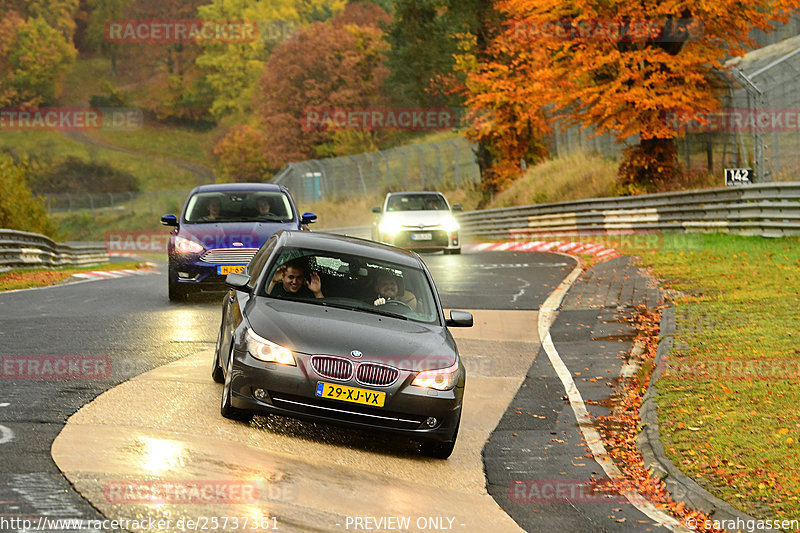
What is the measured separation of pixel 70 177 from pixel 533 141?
74988 millimetres

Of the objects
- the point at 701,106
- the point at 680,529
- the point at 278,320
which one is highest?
the point at 701,106

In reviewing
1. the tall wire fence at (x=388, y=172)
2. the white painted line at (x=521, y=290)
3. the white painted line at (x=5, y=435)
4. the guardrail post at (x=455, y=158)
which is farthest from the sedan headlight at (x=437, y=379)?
the guardrail post at (x=455, y=158)

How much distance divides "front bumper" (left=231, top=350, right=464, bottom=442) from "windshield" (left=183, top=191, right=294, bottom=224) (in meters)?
9.30

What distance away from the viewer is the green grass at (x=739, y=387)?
26.2ft

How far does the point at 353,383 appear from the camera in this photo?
8.42 metres

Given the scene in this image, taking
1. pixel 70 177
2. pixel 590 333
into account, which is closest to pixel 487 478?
pixel 590 333

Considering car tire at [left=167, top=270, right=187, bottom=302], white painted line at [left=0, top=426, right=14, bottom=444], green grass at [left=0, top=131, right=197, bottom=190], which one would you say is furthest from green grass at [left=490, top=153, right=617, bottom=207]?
green grass at [left=0, top=131, right=197, bottom=190]

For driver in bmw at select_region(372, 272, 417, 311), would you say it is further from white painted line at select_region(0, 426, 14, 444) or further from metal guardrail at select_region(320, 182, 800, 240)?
metal guardrail at select_region(320, 182, 800, 240)

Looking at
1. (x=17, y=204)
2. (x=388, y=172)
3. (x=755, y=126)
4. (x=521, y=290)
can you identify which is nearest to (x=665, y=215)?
(x=755, y=126)

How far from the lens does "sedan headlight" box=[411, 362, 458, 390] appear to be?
862 centimetres

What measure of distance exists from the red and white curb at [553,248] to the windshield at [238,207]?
10867 mm

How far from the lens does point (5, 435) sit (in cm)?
787

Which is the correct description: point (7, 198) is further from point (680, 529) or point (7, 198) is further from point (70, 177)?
point (70, 177)

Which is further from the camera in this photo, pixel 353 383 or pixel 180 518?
pixel 353 383
